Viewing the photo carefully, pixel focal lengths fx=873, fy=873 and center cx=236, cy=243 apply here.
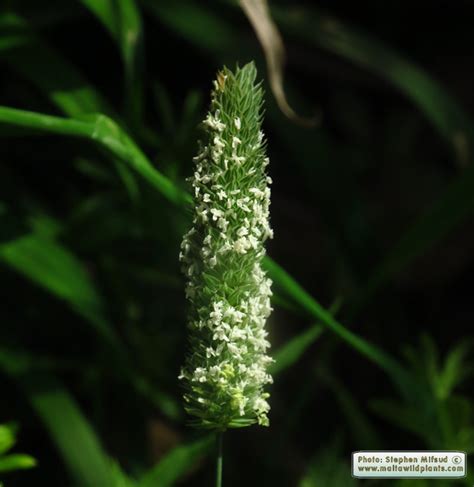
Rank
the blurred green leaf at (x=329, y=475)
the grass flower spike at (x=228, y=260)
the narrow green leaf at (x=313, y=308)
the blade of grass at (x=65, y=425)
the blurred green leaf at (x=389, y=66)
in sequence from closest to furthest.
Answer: the grass flower spike at (x=228, y=260), the narrow green leaf at (x=313, y=308), the blurred green leaf at (x=329, y=475), the blade of grass at (x=65, y=425), the blurred green leaf at (x=389, y=66)

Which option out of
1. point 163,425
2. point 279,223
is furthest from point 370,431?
point 279,223

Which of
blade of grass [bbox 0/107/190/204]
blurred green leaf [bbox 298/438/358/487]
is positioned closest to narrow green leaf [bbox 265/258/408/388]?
blade of grass [bbox 0/107/190/204]

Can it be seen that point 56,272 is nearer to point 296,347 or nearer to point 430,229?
point 296,347

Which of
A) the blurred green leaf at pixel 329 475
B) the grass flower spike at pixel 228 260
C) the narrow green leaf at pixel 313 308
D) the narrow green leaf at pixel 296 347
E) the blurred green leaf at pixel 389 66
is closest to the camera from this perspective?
the grass flower spike at pixel 228 260

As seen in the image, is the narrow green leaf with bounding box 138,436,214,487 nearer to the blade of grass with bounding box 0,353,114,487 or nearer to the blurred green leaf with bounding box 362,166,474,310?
the blade of grass with bounding box 0,353,114,487

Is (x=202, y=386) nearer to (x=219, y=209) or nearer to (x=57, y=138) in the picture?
(x=219, y=209)

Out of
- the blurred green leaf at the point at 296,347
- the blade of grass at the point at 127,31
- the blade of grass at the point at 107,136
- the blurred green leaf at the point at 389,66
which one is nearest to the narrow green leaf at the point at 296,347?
the blurred green leaf at the point at 296,347

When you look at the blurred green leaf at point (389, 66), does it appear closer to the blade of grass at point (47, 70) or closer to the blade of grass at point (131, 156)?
the blade of grass at point (47, 70)

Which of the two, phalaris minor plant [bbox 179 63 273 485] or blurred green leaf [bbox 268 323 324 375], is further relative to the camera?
blurred green leaf [bbox 268 323 324 375]
